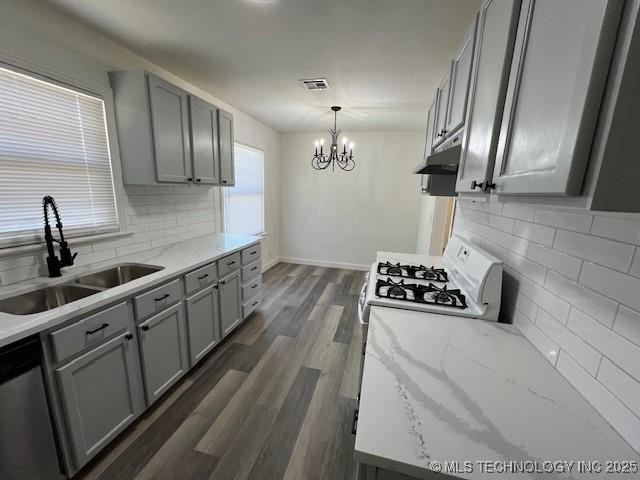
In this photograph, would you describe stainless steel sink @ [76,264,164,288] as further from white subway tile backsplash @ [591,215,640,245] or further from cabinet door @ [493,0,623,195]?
white subway tile backsplash @ [591,215,640,245]

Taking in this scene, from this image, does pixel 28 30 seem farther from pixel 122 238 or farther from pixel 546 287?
pixel 546 287

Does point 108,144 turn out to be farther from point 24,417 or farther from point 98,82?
Result: point 24,417

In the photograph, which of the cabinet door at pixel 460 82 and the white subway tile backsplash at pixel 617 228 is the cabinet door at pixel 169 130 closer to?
the cabinet door at pixel 460 82

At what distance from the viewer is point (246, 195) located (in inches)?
157

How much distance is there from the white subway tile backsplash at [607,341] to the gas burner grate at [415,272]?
0.89 metres

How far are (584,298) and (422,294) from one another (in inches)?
27.8

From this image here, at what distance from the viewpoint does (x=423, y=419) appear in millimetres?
736

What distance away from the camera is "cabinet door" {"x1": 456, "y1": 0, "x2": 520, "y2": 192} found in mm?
887

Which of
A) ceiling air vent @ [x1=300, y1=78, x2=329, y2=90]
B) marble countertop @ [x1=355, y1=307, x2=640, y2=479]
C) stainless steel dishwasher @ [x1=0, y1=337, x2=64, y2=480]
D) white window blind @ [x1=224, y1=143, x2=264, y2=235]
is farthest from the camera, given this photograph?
white window blind @ [x1=224, y1=143, x2=264, y2=235]

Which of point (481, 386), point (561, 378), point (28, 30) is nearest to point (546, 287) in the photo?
point (561, 378)

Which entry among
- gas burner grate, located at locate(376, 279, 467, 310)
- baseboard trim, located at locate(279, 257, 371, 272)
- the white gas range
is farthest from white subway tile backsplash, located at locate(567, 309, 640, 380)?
baseboard trim, located at locate(279, 257, 371, 272)

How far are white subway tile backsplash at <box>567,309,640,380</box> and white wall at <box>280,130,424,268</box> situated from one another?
3862mm

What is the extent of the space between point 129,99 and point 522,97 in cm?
238

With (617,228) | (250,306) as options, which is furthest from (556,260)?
(250,306)
